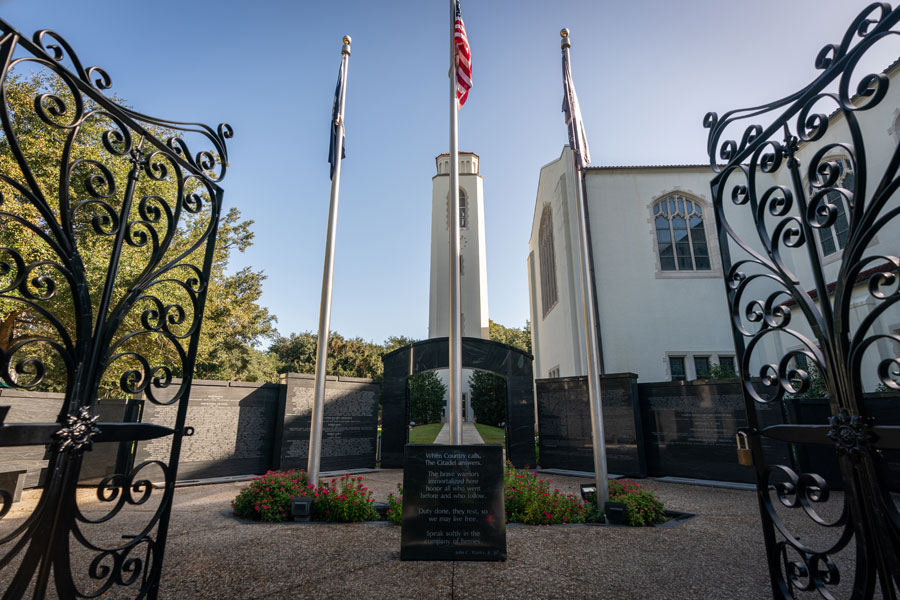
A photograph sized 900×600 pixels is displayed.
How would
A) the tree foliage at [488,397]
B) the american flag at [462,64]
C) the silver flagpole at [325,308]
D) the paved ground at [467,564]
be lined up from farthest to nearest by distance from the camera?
the tree foliage at [488,397] < the american flag at [462,64] < the silver flagpole at [325,308] < the paved ground at [467,564]

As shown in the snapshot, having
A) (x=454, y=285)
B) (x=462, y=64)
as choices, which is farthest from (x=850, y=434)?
(x=462, y=64)

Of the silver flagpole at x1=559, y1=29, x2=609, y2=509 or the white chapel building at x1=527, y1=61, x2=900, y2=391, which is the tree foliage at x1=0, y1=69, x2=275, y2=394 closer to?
the silver flagpole at x1=559, y1=29, x2=609, y2=509

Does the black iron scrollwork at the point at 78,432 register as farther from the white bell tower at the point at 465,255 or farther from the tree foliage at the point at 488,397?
the tree foliage at the point at 488,397

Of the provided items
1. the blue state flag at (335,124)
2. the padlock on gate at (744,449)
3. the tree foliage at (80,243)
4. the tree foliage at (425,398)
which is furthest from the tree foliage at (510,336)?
the padlock on gate at (744,449)

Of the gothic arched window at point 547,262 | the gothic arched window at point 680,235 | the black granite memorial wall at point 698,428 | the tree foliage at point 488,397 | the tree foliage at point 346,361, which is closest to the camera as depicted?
the black granite memorial wall at point 698,428

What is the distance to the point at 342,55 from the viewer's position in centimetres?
956

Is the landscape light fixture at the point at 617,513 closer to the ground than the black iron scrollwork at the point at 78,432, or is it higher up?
closer to the ground

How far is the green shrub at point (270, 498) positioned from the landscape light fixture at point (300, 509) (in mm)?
177

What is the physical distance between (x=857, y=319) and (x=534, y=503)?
11.4m

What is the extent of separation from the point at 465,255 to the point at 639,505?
2660 cm

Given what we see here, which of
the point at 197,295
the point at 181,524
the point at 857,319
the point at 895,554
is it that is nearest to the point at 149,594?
the point at 197,295

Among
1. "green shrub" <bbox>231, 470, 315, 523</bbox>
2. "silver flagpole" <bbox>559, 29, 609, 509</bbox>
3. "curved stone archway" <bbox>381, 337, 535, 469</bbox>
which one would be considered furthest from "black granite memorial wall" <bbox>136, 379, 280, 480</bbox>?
"silver flagpole" <bbox>559, 29, 609, 509</bbox>

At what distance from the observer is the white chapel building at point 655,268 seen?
54.9 ft

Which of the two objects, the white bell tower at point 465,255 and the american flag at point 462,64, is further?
the white bell tower at point 465,255
